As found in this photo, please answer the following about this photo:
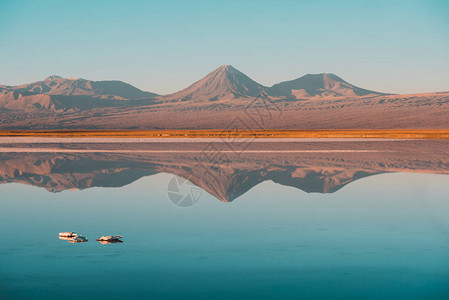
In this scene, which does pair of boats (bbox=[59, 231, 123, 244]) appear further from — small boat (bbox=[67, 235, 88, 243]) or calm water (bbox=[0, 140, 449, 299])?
calm water (bbox=[0, 140, 449, 299])

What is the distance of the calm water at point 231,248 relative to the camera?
7.00 meters

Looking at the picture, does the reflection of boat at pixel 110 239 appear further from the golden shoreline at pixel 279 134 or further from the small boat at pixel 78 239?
the golden shoreline at pixel 279 134

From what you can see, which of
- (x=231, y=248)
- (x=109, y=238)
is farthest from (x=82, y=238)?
(x=231, y=248)

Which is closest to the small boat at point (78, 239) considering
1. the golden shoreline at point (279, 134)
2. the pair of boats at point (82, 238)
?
the pair of boats at point (82, 238)

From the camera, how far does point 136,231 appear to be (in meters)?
10.4

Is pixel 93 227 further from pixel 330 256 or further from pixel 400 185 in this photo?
pixel 400 185

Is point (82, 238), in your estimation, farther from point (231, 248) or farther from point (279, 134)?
point (279, 134)

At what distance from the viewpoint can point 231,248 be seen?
352 inches

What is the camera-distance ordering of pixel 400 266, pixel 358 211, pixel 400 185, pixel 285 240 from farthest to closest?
1. pixel 400 185
2. pixel 358 211
3. pixel 285 240
4. pixel 400 266

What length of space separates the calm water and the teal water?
0.07 feet

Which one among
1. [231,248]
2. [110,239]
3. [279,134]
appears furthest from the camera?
[279,134]

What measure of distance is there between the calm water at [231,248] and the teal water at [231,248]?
2 centimetres

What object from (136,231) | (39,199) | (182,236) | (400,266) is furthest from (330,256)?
(39,199)

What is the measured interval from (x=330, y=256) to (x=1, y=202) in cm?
1001
